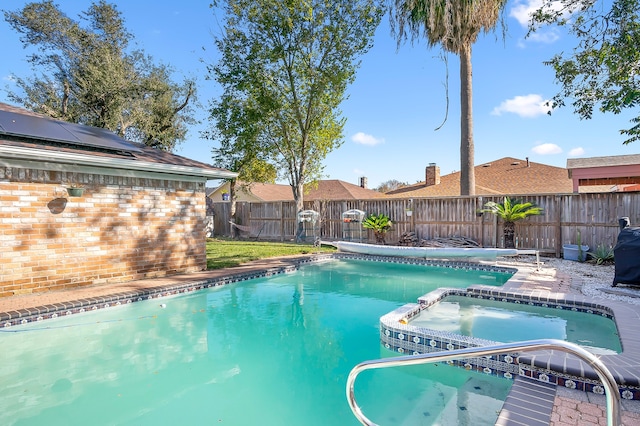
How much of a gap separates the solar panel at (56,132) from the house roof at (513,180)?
16563mm

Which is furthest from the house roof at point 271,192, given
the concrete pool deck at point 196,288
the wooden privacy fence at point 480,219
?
the concrete pool deck at point 196,288

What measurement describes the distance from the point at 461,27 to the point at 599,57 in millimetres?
3714

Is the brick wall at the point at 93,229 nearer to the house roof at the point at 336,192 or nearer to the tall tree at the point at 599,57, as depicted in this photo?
the tall tree at the point at 599,57

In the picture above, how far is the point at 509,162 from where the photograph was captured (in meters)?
24.4

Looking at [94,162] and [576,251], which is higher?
[94,162]

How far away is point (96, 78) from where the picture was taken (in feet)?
61.0

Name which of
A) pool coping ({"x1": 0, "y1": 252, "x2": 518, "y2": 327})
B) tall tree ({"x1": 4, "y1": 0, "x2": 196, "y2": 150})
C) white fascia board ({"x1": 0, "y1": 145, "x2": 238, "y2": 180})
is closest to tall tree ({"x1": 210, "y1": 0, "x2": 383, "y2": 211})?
tall tree ({"x1": 4, "y1": 0, "x2": 196, "y2": 150})

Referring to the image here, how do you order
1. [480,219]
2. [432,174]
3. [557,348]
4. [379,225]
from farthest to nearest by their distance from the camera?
[432,174]
[379,225]
[480,219]
[557,348]

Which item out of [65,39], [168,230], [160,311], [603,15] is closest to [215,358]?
[160,311]

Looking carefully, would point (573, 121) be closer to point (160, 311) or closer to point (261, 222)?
point (160, 311)

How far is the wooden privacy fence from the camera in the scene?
1017cm

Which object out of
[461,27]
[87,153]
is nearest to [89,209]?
[87,153]

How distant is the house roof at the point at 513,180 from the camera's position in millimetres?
19969

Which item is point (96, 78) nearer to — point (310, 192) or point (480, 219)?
point (310, 192)
